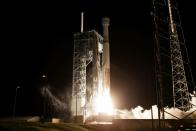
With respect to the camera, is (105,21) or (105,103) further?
(105,21)

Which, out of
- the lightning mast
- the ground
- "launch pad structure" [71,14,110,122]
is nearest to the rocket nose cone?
"launch pad structure" [71,14,110,122]

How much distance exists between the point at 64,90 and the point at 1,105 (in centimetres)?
1952

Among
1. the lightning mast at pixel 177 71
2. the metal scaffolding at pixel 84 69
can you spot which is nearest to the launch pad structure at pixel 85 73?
the metal scaffolding at pixel 84 69

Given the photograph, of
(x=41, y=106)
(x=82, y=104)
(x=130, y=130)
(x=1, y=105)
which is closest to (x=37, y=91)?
(x=41, y=106)

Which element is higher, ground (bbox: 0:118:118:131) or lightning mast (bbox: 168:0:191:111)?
lightning mast (bbox: 168:0:191:111)

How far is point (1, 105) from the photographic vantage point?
250 feet

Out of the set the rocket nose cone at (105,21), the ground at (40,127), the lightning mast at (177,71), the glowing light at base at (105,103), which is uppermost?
the rocket nose cone at (105,21)

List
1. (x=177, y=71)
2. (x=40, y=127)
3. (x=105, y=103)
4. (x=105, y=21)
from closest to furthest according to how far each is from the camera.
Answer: (x=40, y=127), (x=177, y=71), (x=105, y=103), (x=105, y=21)

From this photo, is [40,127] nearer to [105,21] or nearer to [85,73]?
[85,73]

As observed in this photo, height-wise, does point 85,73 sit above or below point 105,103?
above

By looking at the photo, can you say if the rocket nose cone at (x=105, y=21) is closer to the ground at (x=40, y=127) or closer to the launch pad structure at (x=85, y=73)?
the launch pad structure at (x=85, y=73)

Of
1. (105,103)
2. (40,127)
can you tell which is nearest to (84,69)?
(105,103)

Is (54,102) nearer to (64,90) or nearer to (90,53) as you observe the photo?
(64,90)

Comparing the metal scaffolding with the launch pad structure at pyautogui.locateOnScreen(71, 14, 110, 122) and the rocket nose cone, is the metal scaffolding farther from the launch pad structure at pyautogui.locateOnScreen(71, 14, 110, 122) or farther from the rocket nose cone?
the rocket nose cone
